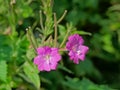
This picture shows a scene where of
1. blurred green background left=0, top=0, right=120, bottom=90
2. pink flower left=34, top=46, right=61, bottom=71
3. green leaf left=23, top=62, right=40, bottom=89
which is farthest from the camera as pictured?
blurred green background left=0, top=0, right=120, bottom=90

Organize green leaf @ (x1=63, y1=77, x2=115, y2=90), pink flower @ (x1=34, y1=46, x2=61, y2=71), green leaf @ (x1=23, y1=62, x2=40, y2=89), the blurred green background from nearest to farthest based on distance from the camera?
pink flower @ (x1=34, y1=46, x2=61, y2=71)
green leaf @ (x1=23, y1=62, x2=40, y2=89)
green leaf @ (x1=63, y1=77, x2=115, y2=90)
the blurred green background

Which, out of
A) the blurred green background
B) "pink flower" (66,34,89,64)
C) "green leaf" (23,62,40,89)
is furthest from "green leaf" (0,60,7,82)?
the blurred green background

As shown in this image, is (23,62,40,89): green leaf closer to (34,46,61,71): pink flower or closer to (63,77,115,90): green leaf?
(34,46,61,71): pink flower

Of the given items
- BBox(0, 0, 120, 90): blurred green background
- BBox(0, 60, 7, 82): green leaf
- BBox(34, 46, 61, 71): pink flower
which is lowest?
BBox(0, 0, 120, 90): blurred green background

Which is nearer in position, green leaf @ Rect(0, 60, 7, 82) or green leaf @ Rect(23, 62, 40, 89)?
green leaf @ Rect(0, 60, 7, 82)

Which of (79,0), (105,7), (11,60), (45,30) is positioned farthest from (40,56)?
(105,7)

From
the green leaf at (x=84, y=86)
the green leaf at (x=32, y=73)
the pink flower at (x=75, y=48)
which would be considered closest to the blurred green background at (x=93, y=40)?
the green leaf at (x=84, y=86)

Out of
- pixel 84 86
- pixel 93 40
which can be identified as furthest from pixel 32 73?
pixel 93 40

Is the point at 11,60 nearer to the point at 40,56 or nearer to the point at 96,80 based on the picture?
the point at 40,56

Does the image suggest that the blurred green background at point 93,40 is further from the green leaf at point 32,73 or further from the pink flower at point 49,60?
the pink flower at point 49,60
